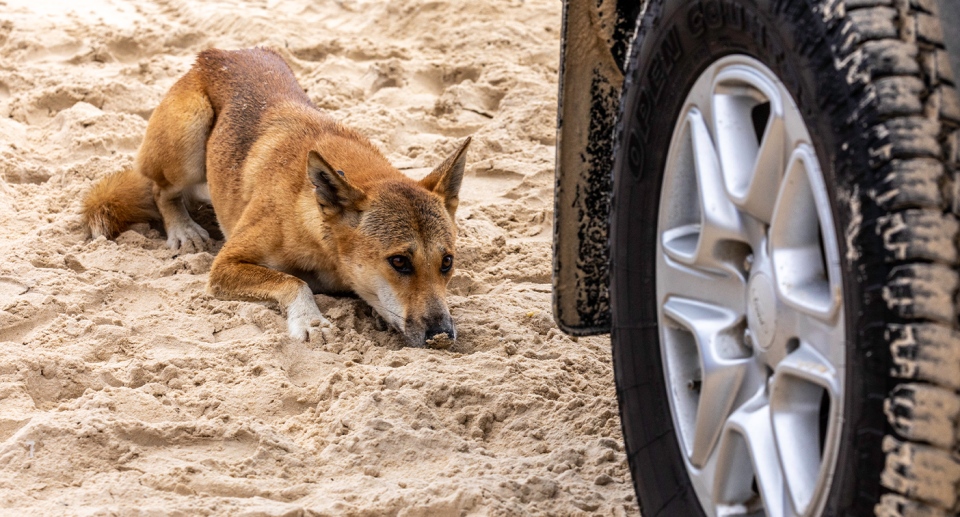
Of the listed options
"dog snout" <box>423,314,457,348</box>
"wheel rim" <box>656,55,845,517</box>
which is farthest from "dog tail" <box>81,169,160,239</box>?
"wheel rim" <box>656,55,845,517</box>

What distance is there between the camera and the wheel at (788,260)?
129cm

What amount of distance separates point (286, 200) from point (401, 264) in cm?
90

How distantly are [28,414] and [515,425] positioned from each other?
1747mm

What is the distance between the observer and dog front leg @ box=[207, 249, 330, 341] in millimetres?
4078

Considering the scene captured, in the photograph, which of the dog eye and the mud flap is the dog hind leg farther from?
the mud flap

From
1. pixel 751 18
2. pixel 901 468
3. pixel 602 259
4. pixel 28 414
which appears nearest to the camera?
pixel 901 468

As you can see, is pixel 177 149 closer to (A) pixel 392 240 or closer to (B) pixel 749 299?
(A) pixel 392 240

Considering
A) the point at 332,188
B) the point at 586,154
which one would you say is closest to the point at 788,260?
the point at 586,154

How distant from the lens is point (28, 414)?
9.52ft

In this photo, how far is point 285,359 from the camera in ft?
11.9

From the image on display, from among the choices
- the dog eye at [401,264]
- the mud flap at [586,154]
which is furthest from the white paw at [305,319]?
the mud flap at [586,154]

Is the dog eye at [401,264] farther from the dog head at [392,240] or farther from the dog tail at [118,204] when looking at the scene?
the dog tail at [118,204]

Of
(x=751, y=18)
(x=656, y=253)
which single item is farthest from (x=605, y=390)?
(x=751, y=18)

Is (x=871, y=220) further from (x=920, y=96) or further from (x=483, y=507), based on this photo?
Answer: (x=483, y=507)
